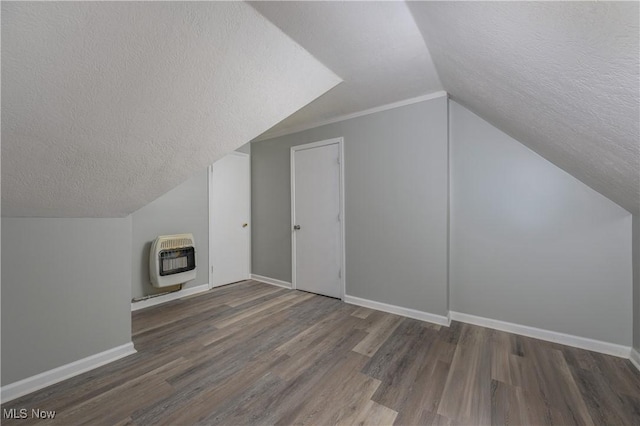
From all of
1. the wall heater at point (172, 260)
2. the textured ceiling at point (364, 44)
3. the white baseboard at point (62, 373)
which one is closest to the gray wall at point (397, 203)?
the textured ceiling at point (364, 44)

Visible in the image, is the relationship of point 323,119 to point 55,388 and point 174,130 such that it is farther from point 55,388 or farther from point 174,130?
point 55,388

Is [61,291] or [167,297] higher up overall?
[61,291]

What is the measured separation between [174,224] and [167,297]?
0.94 m

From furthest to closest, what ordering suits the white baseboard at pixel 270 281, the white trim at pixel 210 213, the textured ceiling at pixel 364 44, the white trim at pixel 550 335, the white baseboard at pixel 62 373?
the white baseboard at pixel 270 281
the white trim at pixel 210 213
the white trim at pixel 550 335
the white baseboard at pixel 62 373
the textured ceiling at pixel 364 44

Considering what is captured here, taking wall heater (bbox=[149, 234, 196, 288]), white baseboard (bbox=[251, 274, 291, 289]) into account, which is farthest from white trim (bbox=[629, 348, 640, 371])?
wall heater (bbox=[149, 234, 196, 288])

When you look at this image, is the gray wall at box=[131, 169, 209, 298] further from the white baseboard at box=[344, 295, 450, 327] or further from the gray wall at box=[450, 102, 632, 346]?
the gray wall at box=[450, 102, 632, 346]

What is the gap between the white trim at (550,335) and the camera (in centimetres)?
197

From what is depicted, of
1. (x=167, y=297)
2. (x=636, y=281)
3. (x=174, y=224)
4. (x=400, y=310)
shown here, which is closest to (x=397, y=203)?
(x=400, y=310)

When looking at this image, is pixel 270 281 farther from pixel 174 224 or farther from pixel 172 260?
pixel 174 224

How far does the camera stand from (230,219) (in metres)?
3.93

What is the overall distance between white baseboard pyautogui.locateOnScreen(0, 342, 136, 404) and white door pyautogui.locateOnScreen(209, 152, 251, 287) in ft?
5.54

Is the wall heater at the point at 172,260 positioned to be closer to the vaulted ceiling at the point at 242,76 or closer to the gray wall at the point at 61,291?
the gray wall at the point at 61,291

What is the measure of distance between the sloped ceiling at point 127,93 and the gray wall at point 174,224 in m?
1.31

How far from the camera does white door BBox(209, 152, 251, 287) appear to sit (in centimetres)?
373
